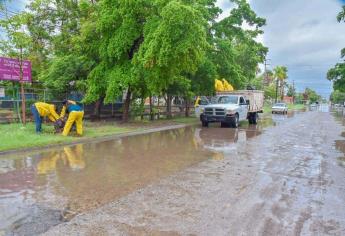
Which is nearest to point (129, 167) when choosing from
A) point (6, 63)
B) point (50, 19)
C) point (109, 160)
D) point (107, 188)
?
point (109, 160)

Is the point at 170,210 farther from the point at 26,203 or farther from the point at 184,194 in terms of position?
the point at 26,203

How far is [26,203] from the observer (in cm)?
596

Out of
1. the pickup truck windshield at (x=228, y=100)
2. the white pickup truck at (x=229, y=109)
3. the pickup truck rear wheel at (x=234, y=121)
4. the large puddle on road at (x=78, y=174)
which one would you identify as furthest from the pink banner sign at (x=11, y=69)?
the pickup truck windshield at (x=228, y=100)

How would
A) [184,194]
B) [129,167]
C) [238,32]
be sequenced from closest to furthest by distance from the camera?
1. [184,194]
2. [129,167]
3. [238,32]

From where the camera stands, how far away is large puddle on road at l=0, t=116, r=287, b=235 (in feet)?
18.1

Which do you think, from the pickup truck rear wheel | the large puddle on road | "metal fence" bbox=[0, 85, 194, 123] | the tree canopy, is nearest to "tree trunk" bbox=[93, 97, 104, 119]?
"metal fence" bbox=[0, 85, 194, 123]

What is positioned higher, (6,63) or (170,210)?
(6,63)

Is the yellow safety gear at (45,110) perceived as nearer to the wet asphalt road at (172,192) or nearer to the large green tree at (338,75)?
the wet asphalt road at (172,192)

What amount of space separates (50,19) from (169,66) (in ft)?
37.0

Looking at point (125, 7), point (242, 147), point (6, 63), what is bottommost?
point (242, 147)

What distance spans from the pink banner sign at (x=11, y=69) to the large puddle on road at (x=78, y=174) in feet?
18.5

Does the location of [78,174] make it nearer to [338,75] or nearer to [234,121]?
[234,121]

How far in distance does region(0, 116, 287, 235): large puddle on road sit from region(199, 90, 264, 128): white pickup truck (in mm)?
7344

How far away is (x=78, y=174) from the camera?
820 centimetres
